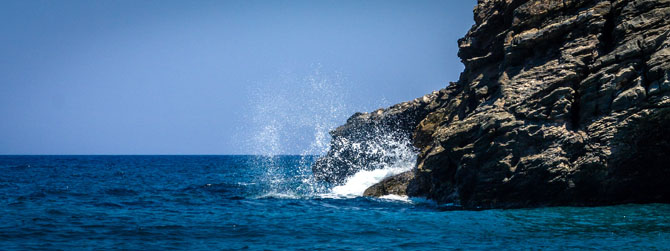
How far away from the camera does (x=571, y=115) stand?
821 inches

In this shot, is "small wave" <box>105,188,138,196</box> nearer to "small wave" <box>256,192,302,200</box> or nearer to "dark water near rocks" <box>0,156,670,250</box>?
"dark water near rocks" <box>0,156,670,250</box>

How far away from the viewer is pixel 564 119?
2075 cm

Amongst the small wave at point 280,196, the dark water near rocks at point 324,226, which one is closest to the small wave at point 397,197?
the dark water near rocks at point 324,226

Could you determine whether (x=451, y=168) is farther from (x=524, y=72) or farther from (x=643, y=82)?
(x=643, y=82)

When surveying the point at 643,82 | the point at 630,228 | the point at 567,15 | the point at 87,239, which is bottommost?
the point at 87,239

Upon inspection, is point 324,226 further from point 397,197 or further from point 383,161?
point 383,161

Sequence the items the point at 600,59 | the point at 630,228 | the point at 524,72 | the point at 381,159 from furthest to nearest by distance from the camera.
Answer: the point at 381,159
the point at 524,72
the point at 600,59
the point at 630,228

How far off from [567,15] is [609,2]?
5.50 feet

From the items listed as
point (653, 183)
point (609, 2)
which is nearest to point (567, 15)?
point (609, 2)

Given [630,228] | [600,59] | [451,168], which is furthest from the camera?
[451,168]

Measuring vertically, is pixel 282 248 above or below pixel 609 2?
below

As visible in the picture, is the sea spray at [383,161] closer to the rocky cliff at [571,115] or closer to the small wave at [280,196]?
the small wave at [280,196]

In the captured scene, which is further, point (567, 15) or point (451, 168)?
point (451, 168)

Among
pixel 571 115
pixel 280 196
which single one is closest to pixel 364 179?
pixel 280 196
